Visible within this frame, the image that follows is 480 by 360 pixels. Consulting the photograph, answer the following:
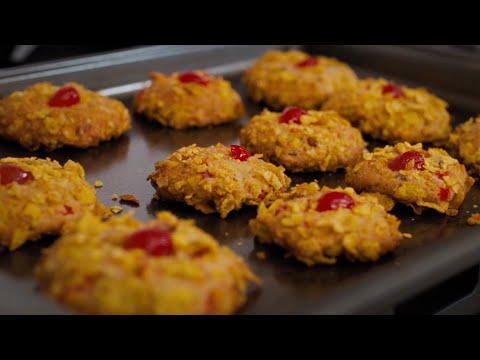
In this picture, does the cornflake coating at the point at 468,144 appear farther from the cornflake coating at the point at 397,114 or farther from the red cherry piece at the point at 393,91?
the red cherry piece at the point at 393,91

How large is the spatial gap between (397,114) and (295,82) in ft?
2.34

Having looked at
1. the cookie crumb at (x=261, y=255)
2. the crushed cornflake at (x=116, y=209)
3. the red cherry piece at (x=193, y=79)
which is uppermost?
the red cherry piece at (x=193, y=79)

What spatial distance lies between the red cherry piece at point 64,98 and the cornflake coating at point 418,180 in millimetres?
1447

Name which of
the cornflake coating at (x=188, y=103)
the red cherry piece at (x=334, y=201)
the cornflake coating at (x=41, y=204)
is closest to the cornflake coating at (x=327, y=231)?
the red cherry piece at (x=334, y=201)

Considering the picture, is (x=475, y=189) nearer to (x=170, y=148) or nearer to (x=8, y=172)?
(x=170, y=148)

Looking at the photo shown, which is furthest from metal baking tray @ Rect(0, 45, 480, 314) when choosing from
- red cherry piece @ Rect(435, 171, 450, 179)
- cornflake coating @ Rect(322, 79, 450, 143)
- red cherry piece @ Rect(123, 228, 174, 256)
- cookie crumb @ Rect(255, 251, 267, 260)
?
cornflake coating @ Rect(322, 79, 450, 143)

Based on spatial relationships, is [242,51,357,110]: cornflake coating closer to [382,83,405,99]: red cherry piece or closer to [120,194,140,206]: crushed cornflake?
[382,83,405,99]: red cherry piece

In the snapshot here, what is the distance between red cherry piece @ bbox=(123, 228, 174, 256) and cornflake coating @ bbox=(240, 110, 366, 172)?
1.36 m

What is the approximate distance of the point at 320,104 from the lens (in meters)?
4.33

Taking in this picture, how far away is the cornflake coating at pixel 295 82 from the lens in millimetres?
4297

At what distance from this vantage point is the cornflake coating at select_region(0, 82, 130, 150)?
11.7 feet

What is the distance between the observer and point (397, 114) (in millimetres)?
3854

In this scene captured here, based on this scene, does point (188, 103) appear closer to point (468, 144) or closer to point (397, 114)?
point (397, 114)

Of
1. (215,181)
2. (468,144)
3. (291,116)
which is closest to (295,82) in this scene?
(291,116)
